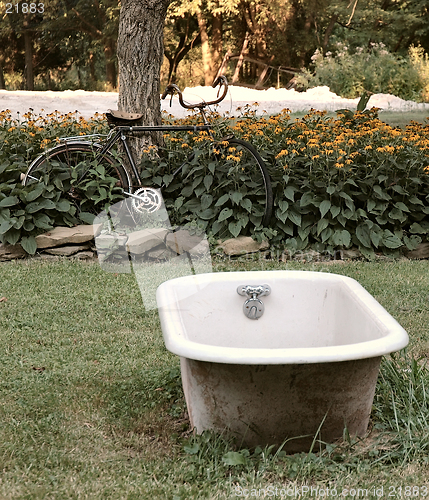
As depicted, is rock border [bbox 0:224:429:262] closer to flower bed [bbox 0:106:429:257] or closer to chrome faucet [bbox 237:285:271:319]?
flower bed [bbox 0:106:429:257]

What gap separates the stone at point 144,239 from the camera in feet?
14.2

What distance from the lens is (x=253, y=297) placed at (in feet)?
8.42

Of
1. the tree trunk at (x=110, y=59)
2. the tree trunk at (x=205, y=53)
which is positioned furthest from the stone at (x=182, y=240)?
the tree trunk at (x=110, y=59)

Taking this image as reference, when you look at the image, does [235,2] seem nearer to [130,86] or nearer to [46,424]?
[130,86]

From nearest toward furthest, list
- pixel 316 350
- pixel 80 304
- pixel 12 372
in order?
pixel 316 350
pixel 12 372
pixel 80 304

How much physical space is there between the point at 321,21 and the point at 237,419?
20.7m

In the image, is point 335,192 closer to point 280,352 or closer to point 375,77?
point 280,352

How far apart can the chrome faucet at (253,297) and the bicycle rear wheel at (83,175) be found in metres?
2.60

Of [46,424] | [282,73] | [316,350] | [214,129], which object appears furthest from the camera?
[282,73]

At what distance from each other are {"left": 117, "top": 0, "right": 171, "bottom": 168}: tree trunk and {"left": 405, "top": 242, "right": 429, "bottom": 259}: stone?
7.89 feet

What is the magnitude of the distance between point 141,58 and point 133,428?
12.6 feet

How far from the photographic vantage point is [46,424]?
2451 millimetres

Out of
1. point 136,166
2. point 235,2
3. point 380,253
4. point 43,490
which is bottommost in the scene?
point 380,253

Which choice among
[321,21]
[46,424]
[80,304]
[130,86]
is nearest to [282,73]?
[321,21]
